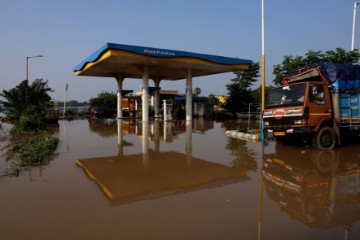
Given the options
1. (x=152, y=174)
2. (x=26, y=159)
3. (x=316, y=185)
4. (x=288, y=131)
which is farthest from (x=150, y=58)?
(x=316, y=185)

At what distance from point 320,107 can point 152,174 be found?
6901mm

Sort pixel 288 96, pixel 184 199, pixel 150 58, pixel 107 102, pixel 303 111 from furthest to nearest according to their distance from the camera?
1. pixel 107 102
2. pixel 150 58
3. pixel 288 96
4. pixel 303 111
5. pixel 184 199

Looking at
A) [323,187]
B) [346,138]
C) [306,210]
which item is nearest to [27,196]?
[306,210]

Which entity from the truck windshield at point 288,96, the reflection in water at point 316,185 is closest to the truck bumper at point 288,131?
the reflection in water at point 316,185

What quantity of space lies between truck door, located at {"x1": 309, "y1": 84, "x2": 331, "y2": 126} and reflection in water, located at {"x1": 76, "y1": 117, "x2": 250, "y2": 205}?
4195 mm

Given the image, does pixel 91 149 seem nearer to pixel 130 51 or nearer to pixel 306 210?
pixel 306 210

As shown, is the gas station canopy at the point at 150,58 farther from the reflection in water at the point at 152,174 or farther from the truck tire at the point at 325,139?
the truck tire at the point at 325,139

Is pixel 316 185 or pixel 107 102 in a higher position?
pixel 107 102

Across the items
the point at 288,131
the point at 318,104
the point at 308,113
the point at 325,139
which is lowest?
the point at 325,139

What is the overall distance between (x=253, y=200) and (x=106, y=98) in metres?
42.4

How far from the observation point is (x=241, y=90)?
115 feet

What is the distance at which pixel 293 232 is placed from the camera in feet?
11.5

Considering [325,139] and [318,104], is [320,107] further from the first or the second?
[325,139]

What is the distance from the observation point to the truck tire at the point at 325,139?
378 inches
